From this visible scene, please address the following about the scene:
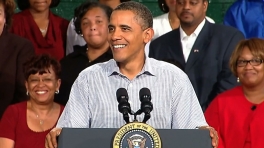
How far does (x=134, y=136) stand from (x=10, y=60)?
2474mm

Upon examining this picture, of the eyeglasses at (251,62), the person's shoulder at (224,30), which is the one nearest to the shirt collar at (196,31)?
the person's shoulder at (224,30)

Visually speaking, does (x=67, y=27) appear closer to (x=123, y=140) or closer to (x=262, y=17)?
(x=262, y=17)

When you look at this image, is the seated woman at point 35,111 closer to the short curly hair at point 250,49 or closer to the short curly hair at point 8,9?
the short curly hair at point 8,9

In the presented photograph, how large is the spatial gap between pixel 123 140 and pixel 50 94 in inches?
84.9

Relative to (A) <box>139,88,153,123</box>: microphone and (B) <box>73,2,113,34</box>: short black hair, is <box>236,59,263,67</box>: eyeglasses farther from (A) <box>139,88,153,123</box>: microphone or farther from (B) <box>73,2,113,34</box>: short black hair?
(A) <box>139,88,153,123</box>: microphone

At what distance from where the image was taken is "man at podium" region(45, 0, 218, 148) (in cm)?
391

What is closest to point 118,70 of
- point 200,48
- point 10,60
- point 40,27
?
point 10,60

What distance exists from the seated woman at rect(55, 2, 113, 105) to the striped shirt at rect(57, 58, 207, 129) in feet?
5.86

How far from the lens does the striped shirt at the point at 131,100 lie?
3.91 meters

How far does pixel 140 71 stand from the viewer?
4082 mm

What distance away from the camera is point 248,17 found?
6.46 m

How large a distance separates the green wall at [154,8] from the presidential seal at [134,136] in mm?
3964

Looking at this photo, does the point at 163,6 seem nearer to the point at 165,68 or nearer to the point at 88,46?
the point at 88,46

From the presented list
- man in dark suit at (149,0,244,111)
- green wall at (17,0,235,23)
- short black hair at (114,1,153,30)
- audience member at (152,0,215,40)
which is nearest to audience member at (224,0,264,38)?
audience member at (152,0,215,40)
